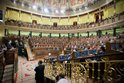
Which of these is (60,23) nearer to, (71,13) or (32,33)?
(71,13)

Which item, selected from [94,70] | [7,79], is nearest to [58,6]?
[7,79]

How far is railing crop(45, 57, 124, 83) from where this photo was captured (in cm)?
209

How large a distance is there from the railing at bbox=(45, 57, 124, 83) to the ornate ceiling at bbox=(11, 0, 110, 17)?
18.7 metres

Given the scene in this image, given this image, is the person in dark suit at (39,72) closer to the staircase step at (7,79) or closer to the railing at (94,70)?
the railing at (94,70)

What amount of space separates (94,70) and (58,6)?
73.7ft

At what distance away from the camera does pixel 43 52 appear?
13164 mm

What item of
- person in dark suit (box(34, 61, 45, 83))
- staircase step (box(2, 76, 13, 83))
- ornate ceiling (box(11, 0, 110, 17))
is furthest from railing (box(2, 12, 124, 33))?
staircase step (box(2, 76, 13, 83))

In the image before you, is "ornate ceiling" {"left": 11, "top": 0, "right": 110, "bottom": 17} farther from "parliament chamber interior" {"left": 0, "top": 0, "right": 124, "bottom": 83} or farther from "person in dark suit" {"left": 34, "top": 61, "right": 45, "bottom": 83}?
"person in dark suit" {"left": 34, "top": 61, "right": 45, "bottom": 83}

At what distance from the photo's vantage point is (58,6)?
2472 centimetres

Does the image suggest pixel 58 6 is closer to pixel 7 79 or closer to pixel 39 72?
pixel 7 79

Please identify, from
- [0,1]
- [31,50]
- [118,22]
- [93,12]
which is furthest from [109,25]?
[0,1]

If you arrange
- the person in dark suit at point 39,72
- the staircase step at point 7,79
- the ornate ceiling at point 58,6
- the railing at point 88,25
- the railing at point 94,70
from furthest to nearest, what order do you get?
the ornate ceiling at point 58,6 → the railing at point 88,25 → the staircase step at point 7,79 → the person in dark suit at point 39,72 → the railing at point 94,70

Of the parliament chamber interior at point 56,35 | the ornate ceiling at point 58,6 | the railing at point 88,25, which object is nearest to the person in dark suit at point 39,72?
the parliament chamber interior at point 56,35

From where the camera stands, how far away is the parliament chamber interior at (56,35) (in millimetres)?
5262
